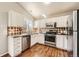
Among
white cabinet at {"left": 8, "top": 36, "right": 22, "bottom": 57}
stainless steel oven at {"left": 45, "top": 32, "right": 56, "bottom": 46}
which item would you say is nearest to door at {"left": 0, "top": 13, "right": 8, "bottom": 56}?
white cabinet at {"left": 8, "top": 36, "right": 22, "bottom": 57}

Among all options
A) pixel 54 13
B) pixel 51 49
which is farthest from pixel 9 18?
pixel 51 49

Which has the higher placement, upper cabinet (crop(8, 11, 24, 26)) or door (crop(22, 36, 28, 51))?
upper cabinet (crop(8, 11, 24, 26))

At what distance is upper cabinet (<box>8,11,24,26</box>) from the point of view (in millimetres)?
2950

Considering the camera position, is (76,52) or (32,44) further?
(32,44)

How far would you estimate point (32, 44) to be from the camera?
3564 millimetres

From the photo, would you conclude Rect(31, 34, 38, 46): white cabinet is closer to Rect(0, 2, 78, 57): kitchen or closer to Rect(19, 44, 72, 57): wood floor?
Rect(0, 2, 78, 57): kitchen

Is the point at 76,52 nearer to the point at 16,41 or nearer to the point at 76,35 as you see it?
Answer: the point at 76,35

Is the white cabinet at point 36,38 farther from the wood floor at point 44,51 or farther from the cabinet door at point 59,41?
the cabinet door at point 59,41

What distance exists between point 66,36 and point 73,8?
3.49 ft

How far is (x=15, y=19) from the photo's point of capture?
3236mm

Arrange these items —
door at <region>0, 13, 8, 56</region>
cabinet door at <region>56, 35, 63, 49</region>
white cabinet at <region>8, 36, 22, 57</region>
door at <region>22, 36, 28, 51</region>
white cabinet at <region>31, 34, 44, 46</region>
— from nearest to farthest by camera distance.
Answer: door at <region>0, 13, 8, 56</region> → white cabinet at <region>8, 36, 22, 57</region> → door at <region>22, 36, 28, 51</region> → white cabinet at <region>31, 34, 44, 46</region> → cabinet door at <region>56, 35, 63, 49</region>

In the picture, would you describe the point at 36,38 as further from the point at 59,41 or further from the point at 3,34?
the point at 3,34

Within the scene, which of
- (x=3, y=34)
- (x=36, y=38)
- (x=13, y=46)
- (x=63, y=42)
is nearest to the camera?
(x=3, y=34)

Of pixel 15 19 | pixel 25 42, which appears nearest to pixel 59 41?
pixel 25 42
